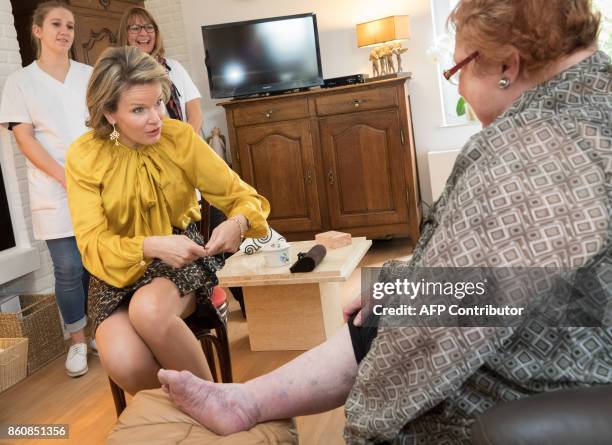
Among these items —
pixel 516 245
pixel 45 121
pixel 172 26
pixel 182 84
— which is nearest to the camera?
pixel 516 245

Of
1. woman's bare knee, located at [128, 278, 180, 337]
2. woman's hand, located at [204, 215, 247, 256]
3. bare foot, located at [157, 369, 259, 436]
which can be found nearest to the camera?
bare foot, located at [157, 369, 259, 436]

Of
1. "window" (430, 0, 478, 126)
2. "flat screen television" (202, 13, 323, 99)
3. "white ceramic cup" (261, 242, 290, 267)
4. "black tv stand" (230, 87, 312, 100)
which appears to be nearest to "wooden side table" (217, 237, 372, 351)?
"white ceramic cup" (261, 242, 290, 267)

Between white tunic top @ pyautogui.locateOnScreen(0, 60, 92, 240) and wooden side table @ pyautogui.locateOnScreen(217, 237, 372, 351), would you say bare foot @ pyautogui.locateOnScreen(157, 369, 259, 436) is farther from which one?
white tunic top @ pyautogui.locateOnScreen(0, 60, 92, 240)

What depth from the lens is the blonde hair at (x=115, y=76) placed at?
6.03ft

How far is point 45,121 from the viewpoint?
291cm

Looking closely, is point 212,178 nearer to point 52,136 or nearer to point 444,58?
point 52,136

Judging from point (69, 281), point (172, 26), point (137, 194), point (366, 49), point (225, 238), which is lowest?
point (69, 281)

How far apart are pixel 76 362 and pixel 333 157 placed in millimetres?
2094

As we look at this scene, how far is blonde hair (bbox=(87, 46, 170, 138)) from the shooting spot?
184 centimetres

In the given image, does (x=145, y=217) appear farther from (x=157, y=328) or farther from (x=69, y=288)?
(x=69, y=288)

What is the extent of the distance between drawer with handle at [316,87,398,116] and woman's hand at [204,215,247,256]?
7.91ft

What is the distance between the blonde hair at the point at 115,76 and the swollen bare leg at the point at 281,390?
87 cm

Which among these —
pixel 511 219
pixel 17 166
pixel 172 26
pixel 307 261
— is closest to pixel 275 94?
pixel 172 26

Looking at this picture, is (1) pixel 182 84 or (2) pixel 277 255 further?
(1) pixel 182 84
